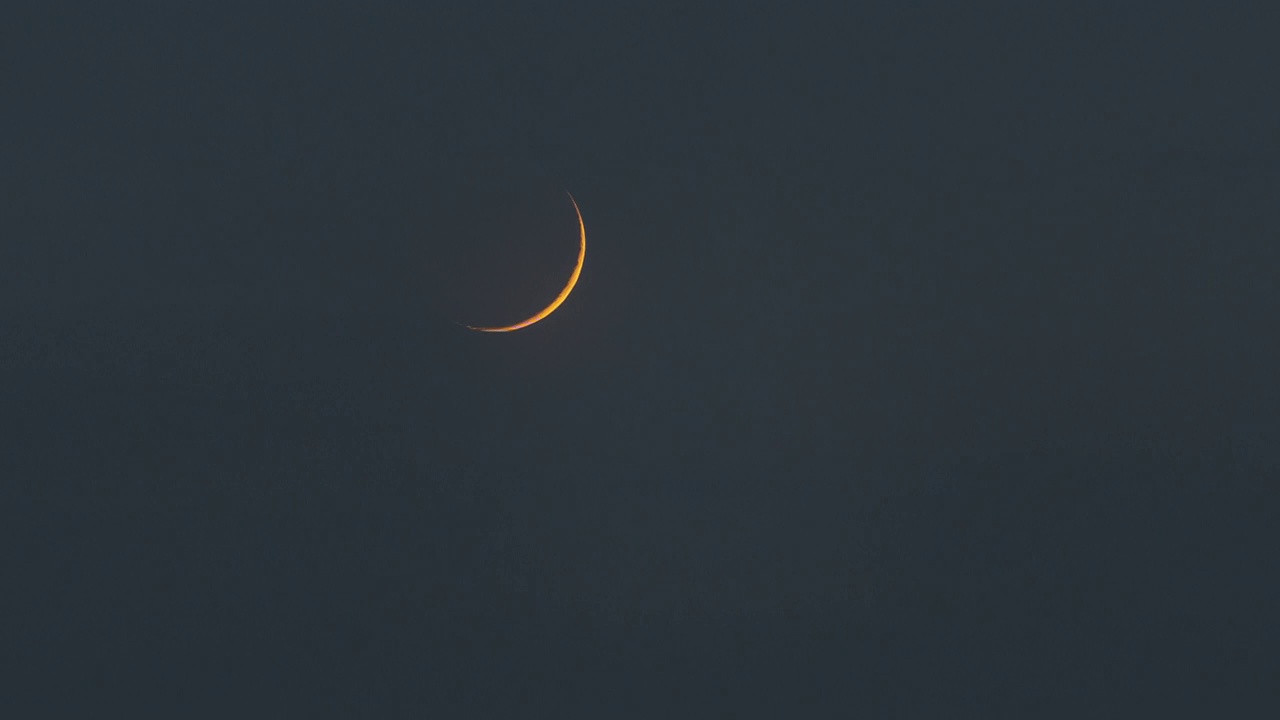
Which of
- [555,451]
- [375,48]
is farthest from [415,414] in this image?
[375,48]

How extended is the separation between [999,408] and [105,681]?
20.5ft

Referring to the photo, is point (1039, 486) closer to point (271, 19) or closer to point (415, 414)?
point (415, 414)

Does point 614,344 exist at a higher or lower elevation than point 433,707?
higher

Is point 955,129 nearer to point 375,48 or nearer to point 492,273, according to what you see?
point 492,273

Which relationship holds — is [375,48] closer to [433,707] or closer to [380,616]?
[380,616]

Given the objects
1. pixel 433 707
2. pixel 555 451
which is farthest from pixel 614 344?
pixel 433 707

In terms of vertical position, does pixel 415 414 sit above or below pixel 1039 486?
above

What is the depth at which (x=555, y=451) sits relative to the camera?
7.36 meters

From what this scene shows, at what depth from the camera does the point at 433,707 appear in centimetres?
738

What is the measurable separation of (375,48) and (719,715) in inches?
202

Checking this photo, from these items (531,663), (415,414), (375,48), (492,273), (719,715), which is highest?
(375,48)

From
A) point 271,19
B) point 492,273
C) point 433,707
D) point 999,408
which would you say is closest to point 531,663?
point 433,707

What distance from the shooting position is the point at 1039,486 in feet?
24.1

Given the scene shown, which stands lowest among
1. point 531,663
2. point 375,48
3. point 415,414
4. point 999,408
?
point 531,663
